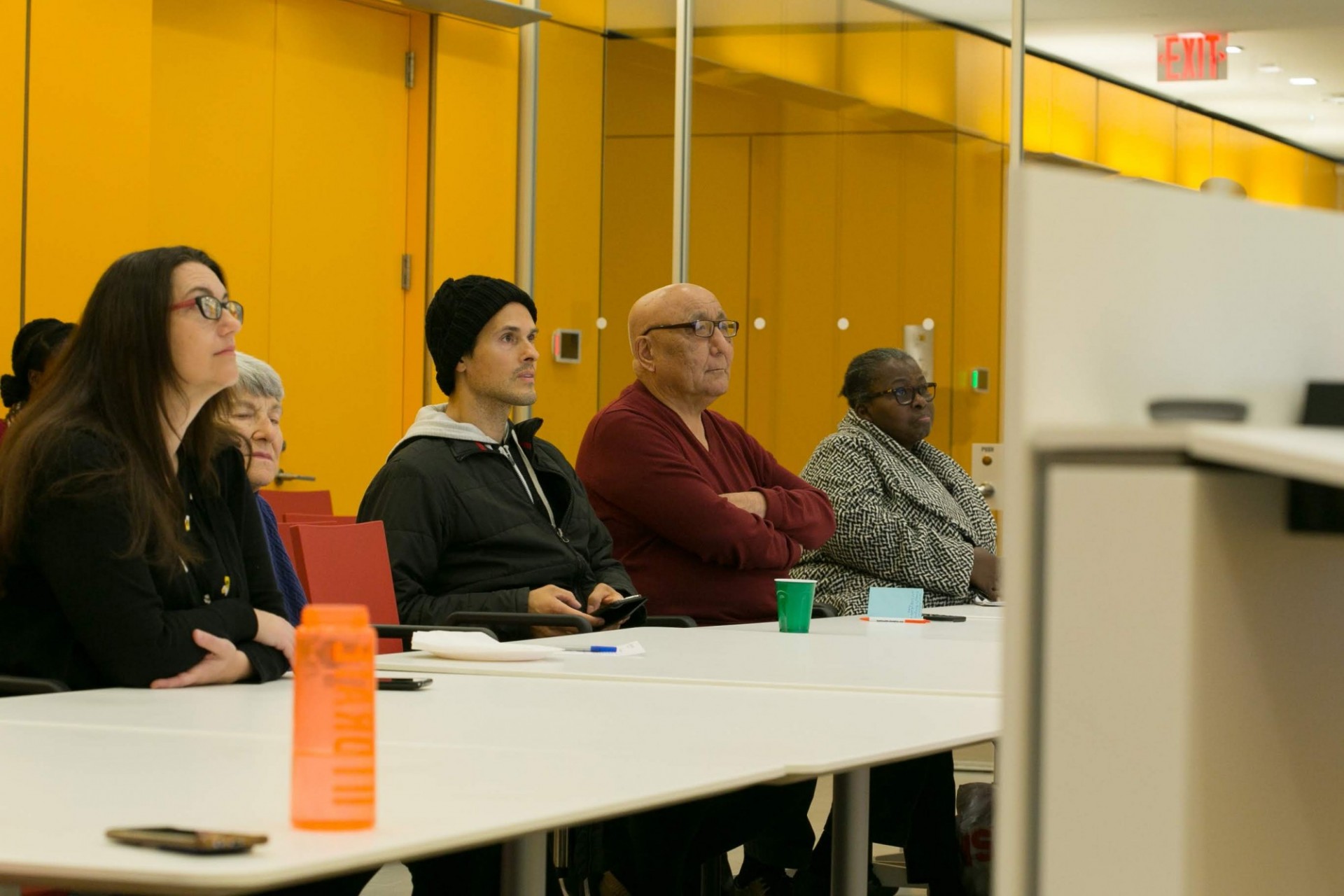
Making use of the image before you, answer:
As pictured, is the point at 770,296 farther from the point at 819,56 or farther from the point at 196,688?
the point at 196,688

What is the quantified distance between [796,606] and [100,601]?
56.4 inches

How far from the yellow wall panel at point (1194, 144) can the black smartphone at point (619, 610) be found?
4.09 meters

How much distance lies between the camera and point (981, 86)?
6.74 meters

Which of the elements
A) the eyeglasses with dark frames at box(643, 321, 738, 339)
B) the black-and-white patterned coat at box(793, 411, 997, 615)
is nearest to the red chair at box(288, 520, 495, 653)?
the eyeglasses with dark frames at box(643, 321, 738, 339)

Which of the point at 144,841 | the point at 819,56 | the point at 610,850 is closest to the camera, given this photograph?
the point at 144,841

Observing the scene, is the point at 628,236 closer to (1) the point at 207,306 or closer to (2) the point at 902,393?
(2) the point at 902,393

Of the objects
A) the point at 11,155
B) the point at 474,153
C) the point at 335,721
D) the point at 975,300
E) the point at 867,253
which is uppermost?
the point at 474,153

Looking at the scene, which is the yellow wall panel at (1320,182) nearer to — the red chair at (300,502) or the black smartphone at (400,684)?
the red chair at (300,502)

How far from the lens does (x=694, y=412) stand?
4.20 metres

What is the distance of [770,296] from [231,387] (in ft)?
15.6

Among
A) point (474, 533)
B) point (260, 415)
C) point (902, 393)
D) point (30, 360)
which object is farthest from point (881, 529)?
point (30, 360)

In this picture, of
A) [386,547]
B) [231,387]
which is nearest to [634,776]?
[231,387]

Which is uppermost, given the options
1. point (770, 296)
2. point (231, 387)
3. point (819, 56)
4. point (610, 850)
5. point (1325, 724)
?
point (819, 56)

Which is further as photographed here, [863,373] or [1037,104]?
[1037,104]
